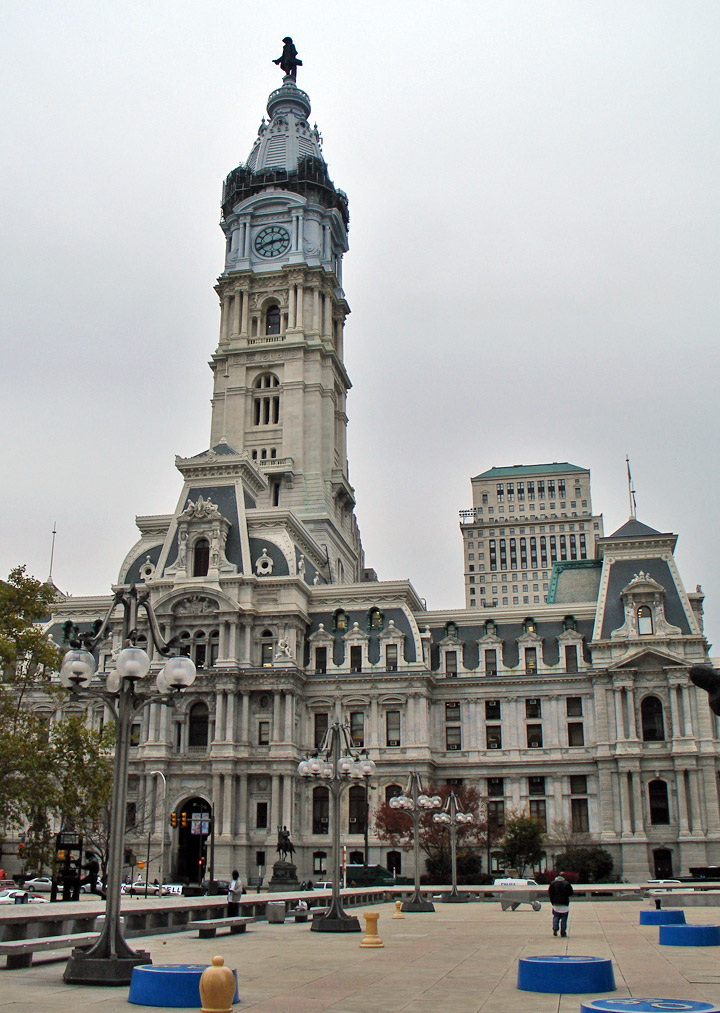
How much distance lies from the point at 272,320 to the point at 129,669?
103 metres

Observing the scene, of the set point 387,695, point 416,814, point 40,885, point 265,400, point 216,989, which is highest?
point 265,400

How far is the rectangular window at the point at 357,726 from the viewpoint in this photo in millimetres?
84500

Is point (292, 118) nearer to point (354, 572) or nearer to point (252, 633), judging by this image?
point (354, 572)

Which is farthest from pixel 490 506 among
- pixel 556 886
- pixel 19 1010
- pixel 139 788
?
pixel 19 1010

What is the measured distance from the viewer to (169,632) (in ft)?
282

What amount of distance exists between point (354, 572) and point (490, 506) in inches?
3339

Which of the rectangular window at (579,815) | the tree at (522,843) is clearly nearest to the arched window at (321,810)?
the tree at (522,843)

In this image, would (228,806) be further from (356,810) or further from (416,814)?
(416,814)

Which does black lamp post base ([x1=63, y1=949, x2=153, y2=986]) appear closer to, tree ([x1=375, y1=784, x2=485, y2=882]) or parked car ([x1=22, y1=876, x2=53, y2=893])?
parked car ([x1=22, y1=876, x2=53, y2=893])

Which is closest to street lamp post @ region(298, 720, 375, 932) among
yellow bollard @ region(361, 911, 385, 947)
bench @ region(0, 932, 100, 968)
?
yellow bollard @ region(361, 911, 385, 947)

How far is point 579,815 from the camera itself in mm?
80875

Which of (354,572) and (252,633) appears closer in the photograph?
(252,633)

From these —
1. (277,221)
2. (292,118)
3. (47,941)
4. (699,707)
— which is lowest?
(47,941)

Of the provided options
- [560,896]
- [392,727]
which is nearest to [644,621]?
[392,727]
